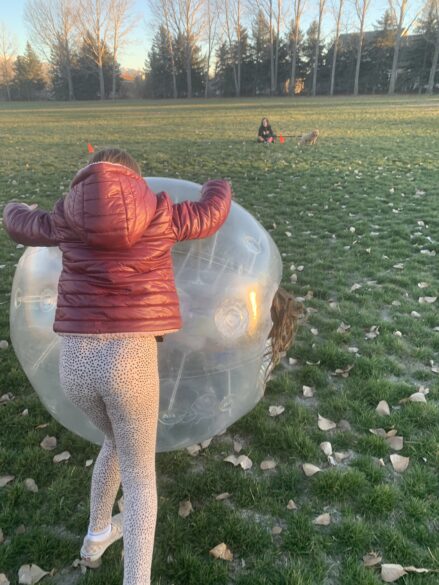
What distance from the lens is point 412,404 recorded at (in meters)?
3.74

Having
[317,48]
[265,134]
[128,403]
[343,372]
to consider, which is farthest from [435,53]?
[128,403]

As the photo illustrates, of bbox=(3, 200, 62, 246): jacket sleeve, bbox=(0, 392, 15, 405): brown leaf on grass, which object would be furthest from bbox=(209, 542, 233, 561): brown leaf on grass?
bbox=(0, 392, 15, 405): brown leaf on grass

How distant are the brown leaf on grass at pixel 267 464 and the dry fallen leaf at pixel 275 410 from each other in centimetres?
50

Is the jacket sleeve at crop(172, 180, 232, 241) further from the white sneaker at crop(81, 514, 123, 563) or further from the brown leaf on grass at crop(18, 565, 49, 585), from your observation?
the brown leaf on grass at crop(18, 565, 49, 585)

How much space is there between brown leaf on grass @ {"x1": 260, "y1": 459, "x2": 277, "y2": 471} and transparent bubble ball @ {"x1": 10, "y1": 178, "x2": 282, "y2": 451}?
447mm

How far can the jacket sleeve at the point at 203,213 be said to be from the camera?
2201mm

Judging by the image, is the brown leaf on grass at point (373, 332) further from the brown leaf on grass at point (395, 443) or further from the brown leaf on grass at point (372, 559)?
the brown leaf on grass at point (372, 559)

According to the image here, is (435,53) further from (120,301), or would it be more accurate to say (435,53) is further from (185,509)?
(120,301)

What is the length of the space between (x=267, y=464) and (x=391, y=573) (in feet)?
3.30

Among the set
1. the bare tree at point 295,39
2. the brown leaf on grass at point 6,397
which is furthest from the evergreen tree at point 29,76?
the brown leaf on grass at point 6,397

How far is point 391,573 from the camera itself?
98.7 inches

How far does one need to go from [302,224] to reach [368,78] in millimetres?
56302

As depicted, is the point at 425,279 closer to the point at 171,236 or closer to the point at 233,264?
the point at 233,264

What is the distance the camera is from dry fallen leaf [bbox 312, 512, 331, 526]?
2.83 meters
